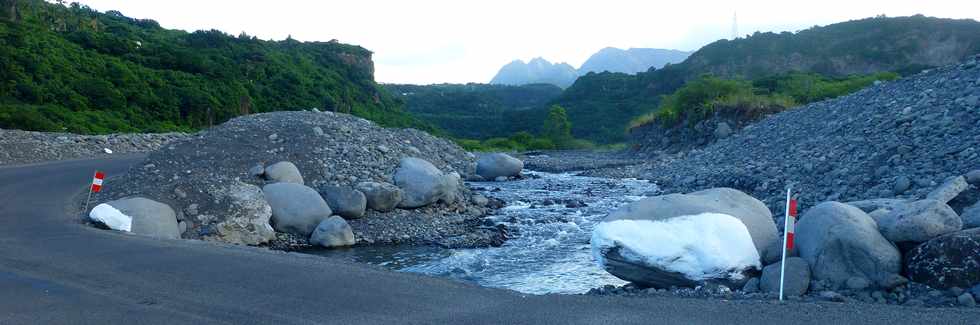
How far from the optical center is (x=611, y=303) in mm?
6961

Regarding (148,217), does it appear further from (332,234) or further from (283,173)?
(283,173)

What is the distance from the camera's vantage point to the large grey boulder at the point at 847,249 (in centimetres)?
755

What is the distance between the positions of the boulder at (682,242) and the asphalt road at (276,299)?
1.37 meters

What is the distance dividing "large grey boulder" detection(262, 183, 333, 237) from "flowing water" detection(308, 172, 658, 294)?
1253 mm

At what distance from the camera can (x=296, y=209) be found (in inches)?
560

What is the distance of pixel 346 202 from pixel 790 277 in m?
9.76

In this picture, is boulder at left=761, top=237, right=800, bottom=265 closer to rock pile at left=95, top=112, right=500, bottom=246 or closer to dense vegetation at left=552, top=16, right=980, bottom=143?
rock pile at left=95, top=112, right=500, bottom=246

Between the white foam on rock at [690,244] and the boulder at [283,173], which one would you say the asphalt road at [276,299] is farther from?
the boulder at [283,173]

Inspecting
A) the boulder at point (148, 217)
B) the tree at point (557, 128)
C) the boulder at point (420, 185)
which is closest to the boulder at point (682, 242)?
the boulder at point (148, 217)

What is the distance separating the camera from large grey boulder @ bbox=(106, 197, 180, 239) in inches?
477

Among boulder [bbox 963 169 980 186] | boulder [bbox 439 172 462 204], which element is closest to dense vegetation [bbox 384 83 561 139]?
boulder [bbox 439 172 462 204]

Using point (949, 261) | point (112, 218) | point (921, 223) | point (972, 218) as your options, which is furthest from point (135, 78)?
point (949, 261)

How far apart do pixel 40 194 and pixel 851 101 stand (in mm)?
22117

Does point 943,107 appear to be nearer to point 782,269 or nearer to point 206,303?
point 782,269
